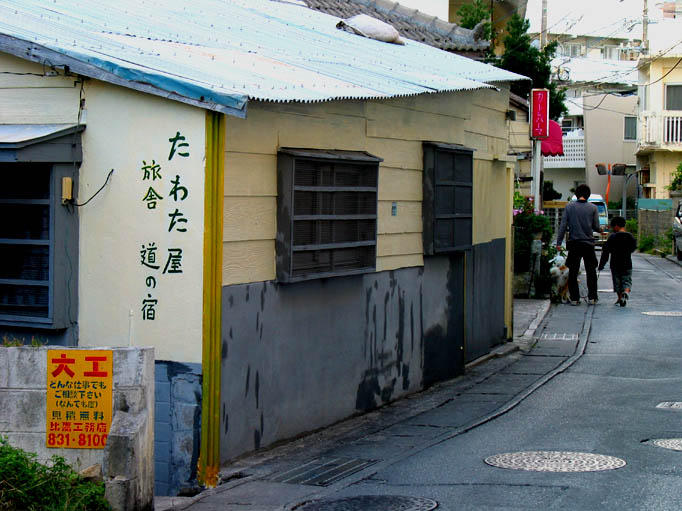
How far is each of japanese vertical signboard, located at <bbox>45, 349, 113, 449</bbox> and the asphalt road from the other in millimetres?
1795

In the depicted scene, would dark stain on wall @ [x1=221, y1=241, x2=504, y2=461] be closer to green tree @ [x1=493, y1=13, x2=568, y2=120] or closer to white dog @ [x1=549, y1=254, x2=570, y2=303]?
white dog @ [x1=549, y1=254, x2=570, y2=303]

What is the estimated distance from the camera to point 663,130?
137 ft

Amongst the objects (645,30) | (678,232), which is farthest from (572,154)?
(678,232)

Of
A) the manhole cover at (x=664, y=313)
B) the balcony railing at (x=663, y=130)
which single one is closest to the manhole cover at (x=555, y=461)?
the manhole cover at (x=664, y=313)

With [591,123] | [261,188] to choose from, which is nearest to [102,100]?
[261,188]

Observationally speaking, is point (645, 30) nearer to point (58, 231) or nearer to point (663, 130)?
point (663, 130)

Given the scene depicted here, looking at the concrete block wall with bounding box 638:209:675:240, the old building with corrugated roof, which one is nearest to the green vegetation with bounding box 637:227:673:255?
the concrete block wall with bounding box 638:209:675:240

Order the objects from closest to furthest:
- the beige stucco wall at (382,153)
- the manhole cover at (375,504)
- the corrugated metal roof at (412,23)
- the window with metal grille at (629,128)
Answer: the manhole cover at (375,504) < the beige stucco wall at (382,153) < the corrugated metal roof at (412,23) < the window with metal grille at (629,128)

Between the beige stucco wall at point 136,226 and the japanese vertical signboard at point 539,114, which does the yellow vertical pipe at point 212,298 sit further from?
the japanese vertical signboard at point 539,114

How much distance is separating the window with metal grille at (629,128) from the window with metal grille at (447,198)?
138 feet

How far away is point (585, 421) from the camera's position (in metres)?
9.88

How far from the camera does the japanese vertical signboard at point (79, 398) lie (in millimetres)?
6762

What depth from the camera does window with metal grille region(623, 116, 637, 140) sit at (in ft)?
173

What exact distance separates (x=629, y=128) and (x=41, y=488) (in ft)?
164
